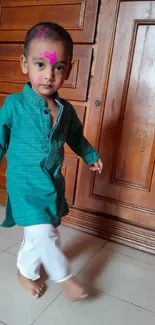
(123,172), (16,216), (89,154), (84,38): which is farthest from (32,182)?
(84,38)

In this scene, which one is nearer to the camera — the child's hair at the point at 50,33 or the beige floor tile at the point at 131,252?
the child's hair at the point at 50,33

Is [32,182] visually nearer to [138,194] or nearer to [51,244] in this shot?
[51,244]

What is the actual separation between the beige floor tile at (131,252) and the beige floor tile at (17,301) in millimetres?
354

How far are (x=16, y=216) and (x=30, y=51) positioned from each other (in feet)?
1.39

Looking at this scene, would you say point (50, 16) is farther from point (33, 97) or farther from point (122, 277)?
point (122, 277)

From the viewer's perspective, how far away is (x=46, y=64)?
63cm

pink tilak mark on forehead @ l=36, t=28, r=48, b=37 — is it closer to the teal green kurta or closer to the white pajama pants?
the teal green kurta

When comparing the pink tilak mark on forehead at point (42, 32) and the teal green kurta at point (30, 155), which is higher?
the pink tilak mark on forehead at point (42, 32)

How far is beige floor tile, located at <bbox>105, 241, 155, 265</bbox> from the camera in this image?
1033 millimetres

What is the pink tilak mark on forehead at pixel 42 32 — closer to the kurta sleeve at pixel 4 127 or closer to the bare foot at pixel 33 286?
the kurta sleeve at pixel 4 127

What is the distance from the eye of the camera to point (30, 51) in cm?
65

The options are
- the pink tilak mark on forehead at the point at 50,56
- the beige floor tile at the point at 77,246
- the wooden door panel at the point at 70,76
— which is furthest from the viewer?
the wooden door panel at the point at 70,76

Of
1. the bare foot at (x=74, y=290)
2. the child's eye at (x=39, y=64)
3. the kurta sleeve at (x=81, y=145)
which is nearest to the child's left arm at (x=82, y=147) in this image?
the kurta sleeve at (x=81, y=145)

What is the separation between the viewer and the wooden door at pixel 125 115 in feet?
3.21
